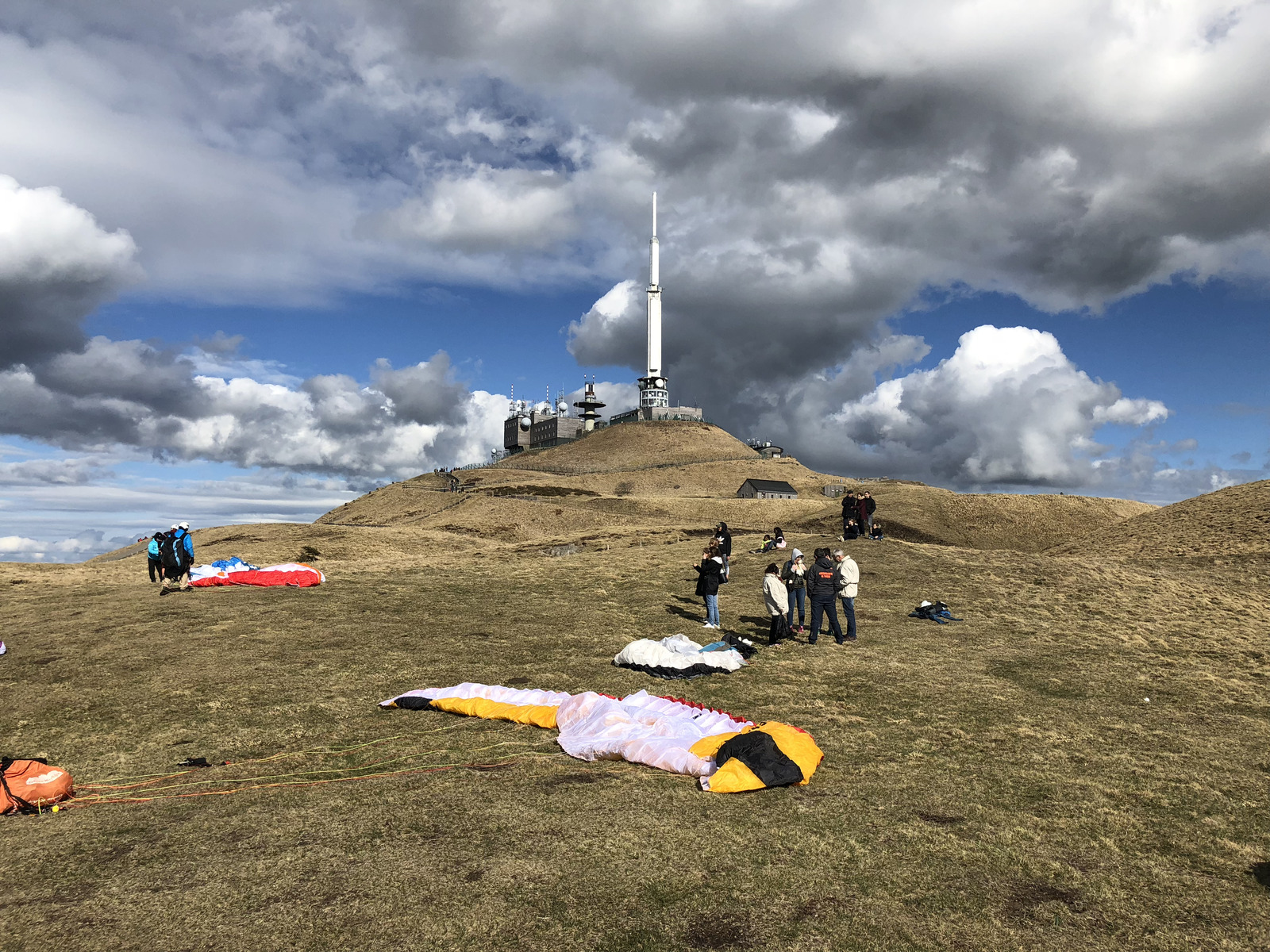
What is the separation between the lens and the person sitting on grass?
18.3m

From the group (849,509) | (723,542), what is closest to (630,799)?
(723,542)

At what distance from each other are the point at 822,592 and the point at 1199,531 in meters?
35.8

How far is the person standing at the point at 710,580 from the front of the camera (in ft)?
63.0

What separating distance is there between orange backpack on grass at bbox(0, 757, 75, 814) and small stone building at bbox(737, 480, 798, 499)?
8539cm

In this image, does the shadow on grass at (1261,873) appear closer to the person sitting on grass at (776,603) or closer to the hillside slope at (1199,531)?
the person sitting on grass at (776,603)

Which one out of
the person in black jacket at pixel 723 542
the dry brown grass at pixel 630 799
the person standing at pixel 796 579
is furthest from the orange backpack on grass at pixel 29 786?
the person standing at pixel 796 579

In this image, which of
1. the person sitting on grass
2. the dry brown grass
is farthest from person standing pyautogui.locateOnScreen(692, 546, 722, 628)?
the person sitting on grass

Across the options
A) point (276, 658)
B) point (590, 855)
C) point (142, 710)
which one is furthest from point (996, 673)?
point (142, 710)

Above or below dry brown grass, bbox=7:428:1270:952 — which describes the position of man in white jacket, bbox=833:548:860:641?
above

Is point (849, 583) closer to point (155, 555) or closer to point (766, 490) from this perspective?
point (155, 555)

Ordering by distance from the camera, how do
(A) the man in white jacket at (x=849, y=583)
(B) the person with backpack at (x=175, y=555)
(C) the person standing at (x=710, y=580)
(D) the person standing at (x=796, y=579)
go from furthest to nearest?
1. (B) the person with backpack at (x=175, y=555)
2. (D) the person standing at (x=796, y=579)
3. (C) the person standing at (x=710, y=580)
4. (A) the man in white jacket at (x=849, y=583)

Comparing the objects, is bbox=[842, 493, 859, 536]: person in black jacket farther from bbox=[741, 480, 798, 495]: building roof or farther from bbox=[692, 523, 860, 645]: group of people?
bbox=[741, 480, 798, 495]: building roof

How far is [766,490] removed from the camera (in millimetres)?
93625

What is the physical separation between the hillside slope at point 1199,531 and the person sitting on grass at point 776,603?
29.9m
